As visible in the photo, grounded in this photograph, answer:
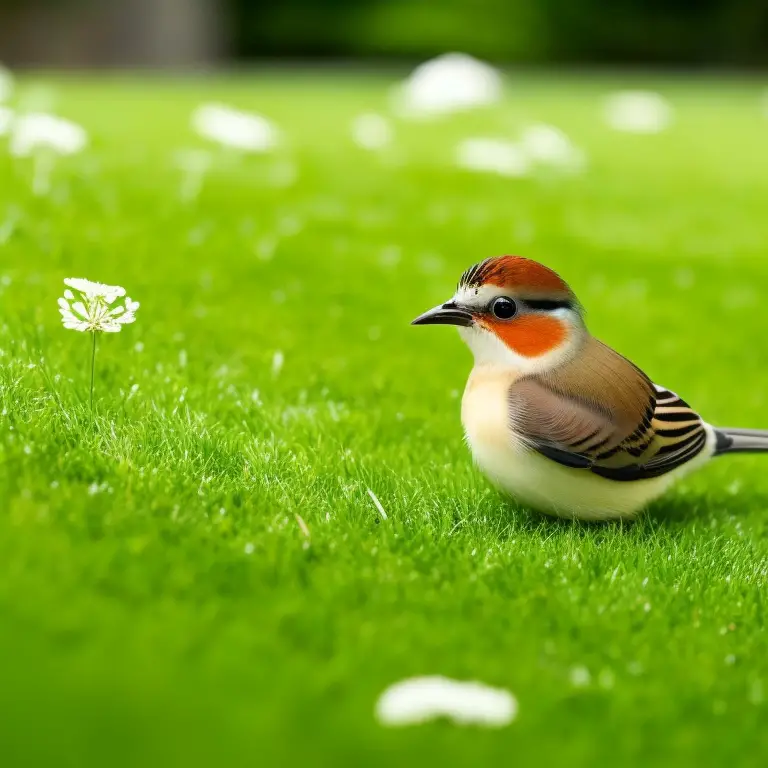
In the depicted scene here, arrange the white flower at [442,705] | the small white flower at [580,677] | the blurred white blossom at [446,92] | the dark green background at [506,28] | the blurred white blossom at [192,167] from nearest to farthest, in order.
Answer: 1. the white flower at [442,705]
2. the small white flower at [580,677]
3. the blurred white blossom at [192,167]
4. the blurred white blossom at [446,92]
5. the dark green background at [506,28]

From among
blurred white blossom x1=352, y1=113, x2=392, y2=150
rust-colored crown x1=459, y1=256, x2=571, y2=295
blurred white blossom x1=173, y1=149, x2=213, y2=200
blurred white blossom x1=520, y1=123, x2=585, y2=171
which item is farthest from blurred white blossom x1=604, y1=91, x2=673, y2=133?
rust-colored crown x1=459, y1=256, x2=571, y2=295

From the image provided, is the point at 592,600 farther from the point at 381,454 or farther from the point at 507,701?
the point at 381,454

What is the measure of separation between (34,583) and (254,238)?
5794 millimetres

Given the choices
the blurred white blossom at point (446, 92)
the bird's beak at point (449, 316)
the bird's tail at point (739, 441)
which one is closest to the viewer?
the bird's beak at point (449, 316)

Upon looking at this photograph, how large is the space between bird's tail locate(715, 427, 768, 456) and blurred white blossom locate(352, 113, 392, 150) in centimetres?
940

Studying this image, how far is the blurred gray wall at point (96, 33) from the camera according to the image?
32.5 meters

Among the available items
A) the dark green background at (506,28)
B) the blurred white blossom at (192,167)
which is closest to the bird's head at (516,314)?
the blurred white blossom at (192,167)

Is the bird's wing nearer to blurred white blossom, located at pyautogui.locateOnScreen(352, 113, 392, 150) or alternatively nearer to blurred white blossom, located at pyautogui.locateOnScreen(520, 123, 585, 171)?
blurred white blossom, located at pyautogui.locateOnScreen(520, 123, 585, 171)

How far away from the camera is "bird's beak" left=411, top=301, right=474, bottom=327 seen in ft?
15.8

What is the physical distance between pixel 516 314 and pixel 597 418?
59cm

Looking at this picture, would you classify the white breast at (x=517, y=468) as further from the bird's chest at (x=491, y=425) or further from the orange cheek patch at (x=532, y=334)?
the orange cheek patch at (x=532, y=334)

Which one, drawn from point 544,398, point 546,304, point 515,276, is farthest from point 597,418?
point 515,276

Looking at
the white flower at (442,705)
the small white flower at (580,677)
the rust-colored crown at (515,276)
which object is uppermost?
the rust-colored crown at (515,276)

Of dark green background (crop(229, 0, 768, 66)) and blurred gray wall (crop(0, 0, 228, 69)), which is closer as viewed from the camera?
blurred gray wall (crop(0, 0, 228, 69))
